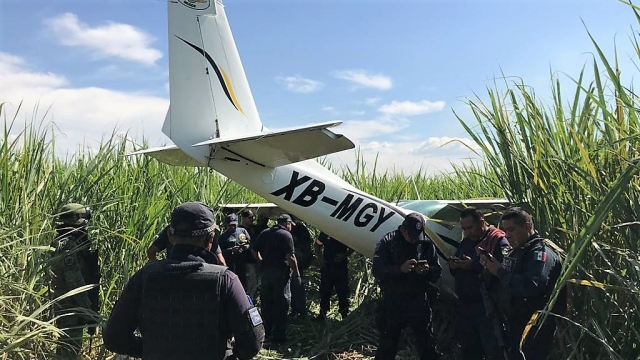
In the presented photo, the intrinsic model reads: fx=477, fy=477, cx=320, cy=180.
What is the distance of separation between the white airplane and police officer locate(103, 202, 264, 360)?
313cm

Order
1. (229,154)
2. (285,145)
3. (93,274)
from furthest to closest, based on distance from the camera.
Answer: (229,154) → (285,145) → (93,274)

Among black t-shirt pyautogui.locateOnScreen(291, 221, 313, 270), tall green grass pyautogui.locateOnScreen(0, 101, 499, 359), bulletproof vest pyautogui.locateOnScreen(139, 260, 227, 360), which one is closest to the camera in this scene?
bulletproof vest pyautogui.locateOnScreen(139, 260, 227, 360)

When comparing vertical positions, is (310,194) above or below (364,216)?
above

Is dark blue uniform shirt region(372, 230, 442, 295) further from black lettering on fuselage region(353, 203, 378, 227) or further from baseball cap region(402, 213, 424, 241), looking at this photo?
black lettering on fuselage region(353, 203, 378, 227)

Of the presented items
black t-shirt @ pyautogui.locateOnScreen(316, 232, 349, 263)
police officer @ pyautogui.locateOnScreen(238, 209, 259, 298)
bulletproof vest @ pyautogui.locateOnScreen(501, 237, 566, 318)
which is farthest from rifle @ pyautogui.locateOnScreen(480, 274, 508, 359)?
police officer @ pyautogui.locateOnScreen(238, 209, 259, 298)

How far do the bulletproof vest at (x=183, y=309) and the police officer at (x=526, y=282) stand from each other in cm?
215

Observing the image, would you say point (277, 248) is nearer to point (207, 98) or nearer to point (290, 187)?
point (290, 187)

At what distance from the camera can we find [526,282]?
320cm

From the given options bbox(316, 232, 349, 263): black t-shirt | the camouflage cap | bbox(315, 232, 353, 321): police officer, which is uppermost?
the camouflage cap

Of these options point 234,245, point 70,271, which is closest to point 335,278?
point 234,245

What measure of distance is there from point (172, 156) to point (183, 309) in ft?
12.4

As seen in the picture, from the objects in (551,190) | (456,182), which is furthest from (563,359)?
(456,182)

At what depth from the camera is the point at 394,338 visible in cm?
430

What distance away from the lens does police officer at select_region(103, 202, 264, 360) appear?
2092 mm
